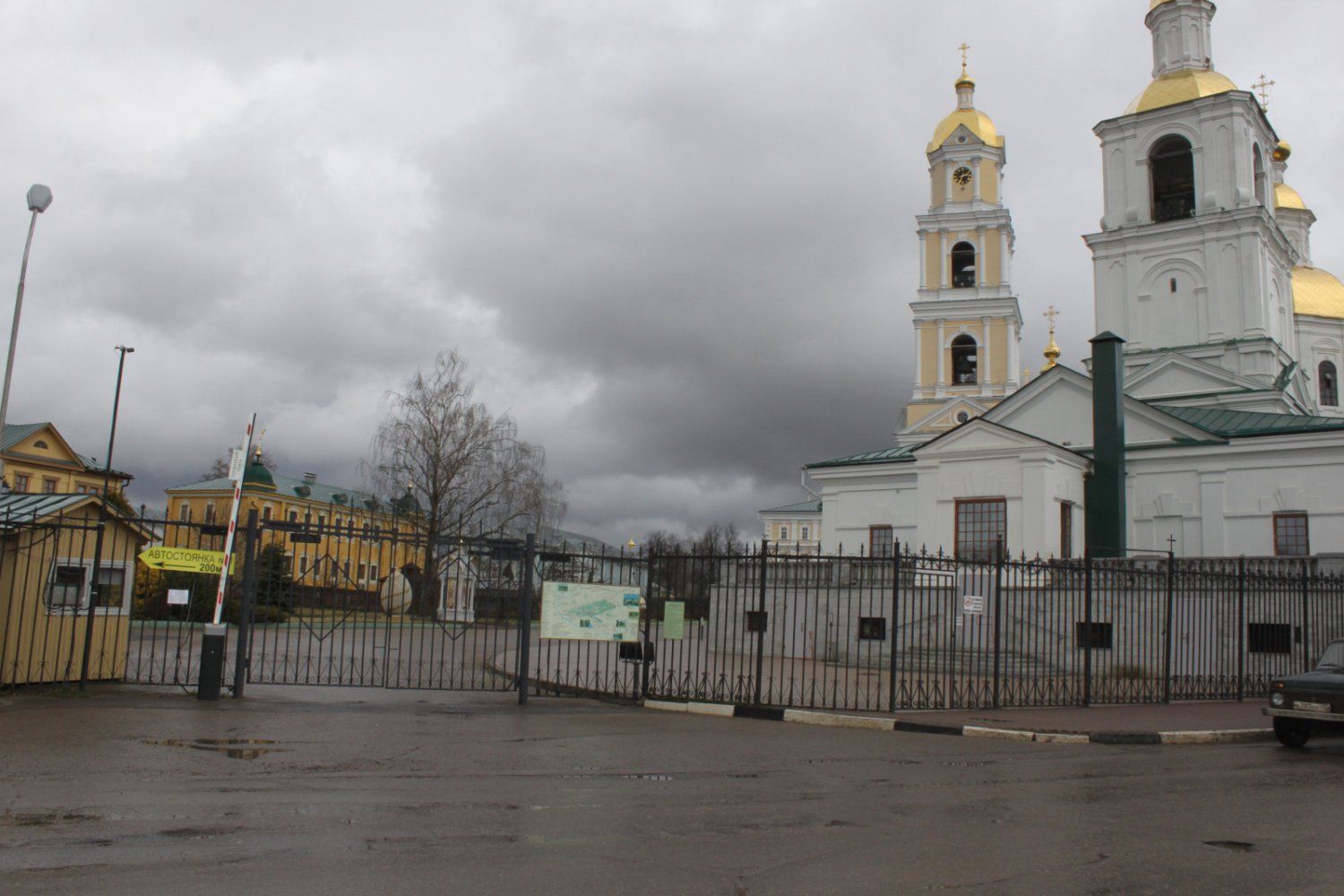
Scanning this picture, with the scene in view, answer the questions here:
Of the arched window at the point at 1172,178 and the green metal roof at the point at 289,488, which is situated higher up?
the arched window at the point at 1172,178

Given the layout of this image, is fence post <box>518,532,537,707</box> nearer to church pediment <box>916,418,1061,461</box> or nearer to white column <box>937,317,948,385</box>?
church pediment <box>916,418,1061,461</box>

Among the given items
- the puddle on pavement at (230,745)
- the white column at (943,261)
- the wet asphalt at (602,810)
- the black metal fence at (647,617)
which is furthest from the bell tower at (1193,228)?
the puddle on pavement at (230,745)

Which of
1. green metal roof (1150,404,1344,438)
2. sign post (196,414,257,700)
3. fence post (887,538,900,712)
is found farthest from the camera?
green metal roof (1150,404,1344,438)

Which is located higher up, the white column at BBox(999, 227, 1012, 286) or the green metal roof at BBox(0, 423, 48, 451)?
the white column at BBox(999, 227, 1012, 286)

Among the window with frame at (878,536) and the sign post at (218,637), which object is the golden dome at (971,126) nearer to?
the window with frame at (878,536)

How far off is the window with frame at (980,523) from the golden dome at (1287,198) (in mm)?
43153

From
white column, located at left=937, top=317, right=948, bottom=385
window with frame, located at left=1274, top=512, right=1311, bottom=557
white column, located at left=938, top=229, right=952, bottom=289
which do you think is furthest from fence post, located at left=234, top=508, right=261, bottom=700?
white column, located at left=938, top=229, right=952, bottom=289

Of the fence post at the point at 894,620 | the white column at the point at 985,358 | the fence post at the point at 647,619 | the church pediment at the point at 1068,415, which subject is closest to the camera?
the fence post at the point at 894,620

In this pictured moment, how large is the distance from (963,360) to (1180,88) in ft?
55.3

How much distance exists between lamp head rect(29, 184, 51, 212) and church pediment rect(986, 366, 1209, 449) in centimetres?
2694

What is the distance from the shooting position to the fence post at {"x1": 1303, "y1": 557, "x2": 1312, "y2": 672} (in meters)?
21.8

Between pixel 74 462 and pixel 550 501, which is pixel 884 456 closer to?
pixel 550 501

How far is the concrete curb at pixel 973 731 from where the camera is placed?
46.2 ft

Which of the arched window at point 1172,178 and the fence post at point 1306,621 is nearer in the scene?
the fence post at point 1306,621
